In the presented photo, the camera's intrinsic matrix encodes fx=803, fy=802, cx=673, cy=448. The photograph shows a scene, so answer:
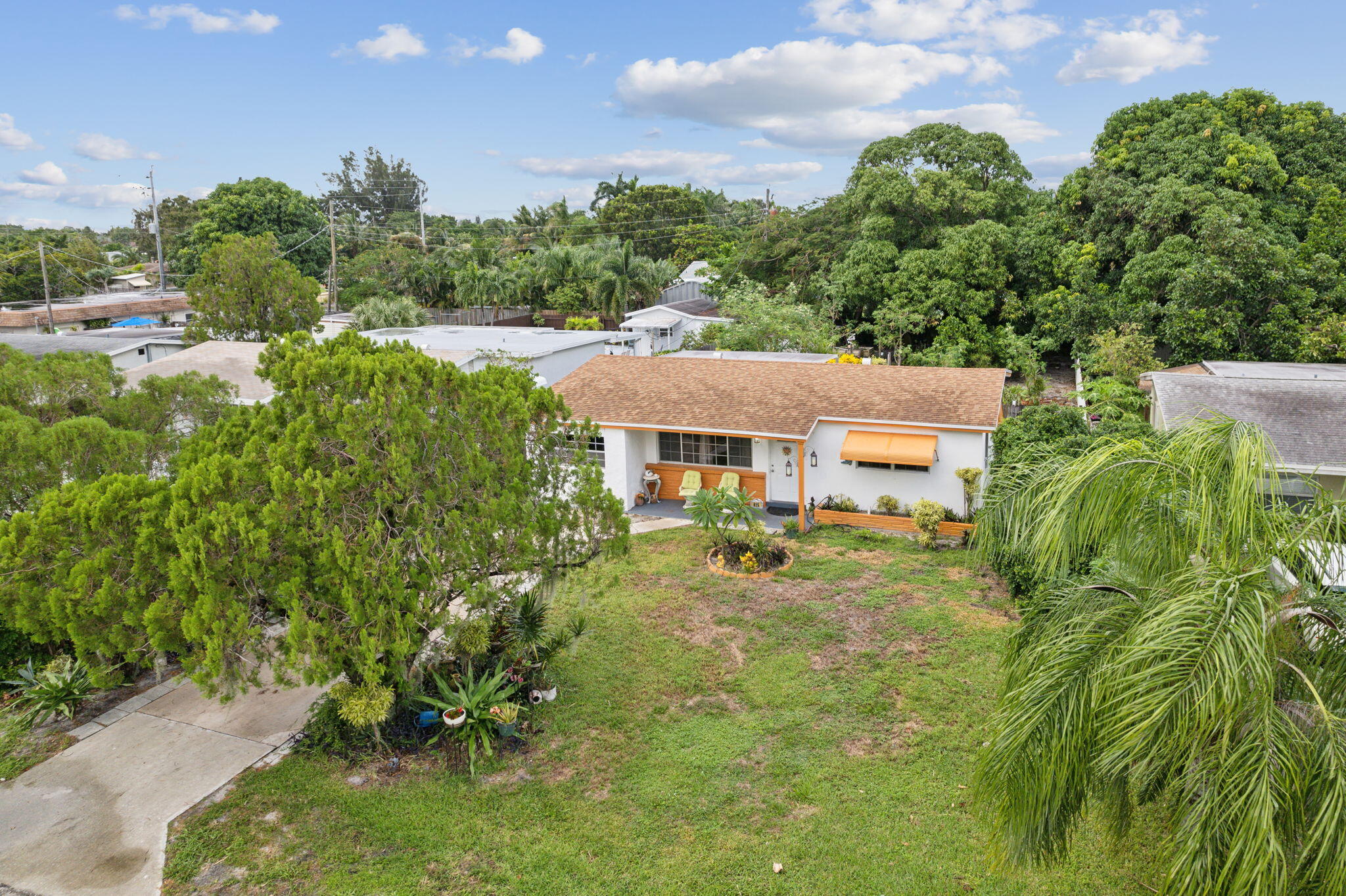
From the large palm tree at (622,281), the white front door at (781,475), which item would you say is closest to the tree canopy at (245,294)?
the large palm tree at (622,281)

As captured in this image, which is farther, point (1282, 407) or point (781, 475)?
point (781, 475)

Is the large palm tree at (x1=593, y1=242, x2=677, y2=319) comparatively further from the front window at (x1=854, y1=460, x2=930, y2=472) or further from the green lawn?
the green lawn

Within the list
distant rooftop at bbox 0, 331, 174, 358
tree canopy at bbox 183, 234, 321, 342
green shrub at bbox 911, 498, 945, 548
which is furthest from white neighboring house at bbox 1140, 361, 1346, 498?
distant rooftop at bbox 0, 331, 174, 358

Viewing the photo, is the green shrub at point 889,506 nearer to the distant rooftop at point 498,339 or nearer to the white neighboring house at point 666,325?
the distant rooftop at point 498,339

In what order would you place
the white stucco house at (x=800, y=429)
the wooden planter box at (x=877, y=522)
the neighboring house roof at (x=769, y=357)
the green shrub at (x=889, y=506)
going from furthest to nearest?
1. the neighboring house roof at (x=769, y=357)
2. the green shrub at (x=889, y=506)
3. the white stucco house at (x=800, y=429)
4. the wooden planter box at (x=877, y=522)

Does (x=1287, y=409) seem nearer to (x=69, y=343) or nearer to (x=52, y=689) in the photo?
(x=52, y=689)

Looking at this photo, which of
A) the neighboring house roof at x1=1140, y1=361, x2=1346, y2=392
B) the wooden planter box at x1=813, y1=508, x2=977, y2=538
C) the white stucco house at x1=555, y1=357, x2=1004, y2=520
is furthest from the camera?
the neighboring house roof at x1=1140, y1=361, x2=1346, y2=392

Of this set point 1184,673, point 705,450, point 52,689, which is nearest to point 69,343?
point 52,689
